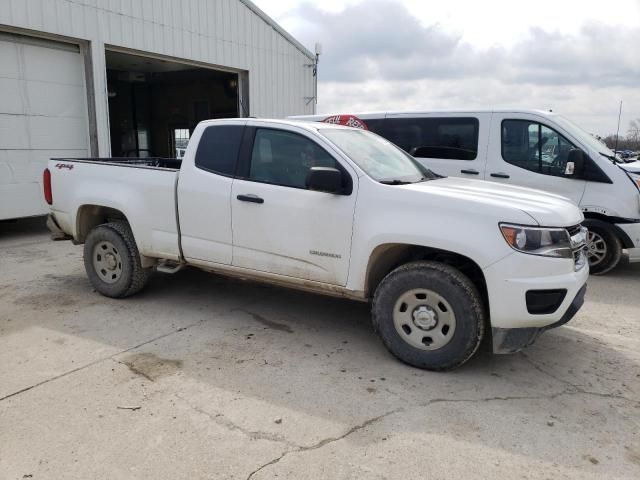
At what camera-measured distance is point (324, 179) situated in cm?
396

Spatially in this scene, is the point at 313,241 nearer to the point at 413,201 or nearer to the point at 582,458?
the point at 413,201

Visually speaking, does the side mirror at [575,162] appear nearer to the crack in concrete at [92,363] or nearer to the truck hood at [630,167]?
the truck hood at [630,167]

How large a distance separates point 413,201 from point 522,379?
153 cm

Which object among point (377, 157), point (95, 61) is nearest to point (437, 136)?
point (377, 157)

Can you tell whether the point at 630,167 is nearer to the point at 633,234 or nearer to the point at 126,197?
the point at 633,234

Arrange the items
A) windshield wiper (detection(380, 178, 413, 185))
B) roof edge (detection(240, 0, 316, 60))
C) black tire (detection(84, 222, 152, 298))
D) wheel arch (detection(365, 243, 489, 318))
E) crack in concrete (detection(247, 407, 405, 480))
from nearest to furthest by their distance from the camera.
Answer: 1. crack in concrete (detection(247, 407, 405, 480))
2. wheel arch (detection(365, 243, 489, 318))
3. windshield wiper (detection(380, 178, 413, 185))
4. black tire (detection(84, 222, 152, 298))
5. roof edge (detection(240, 0, 316, 60))

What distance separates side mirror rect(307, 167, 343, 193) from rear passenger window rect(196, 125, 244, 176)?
102 cm

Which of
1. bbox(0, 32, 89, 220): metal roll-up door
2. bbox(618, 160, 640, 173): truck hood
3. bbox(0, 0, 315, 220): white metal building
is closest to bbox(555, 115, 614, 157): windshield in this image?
bbox(618, 160, 640, 173): truck hood

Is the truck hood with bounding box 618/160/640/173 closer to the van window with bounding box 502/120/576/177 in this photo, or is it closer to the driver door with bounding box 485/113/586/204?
the driver door with bounding box 485/113/586/204

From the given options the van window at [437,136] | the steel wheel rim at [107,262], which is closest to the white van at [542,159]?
the van window at [437,136]

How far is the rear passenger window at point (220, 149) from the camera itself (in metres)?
4.75

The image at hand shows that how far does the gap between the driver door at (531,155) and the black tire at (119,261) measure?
4827mm

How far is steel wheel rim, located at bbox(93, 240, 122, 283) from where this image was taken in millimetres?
5473

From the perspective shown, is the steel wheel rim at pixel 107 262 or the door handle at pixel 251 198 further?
the steel wheel rim at pixel 107 262
